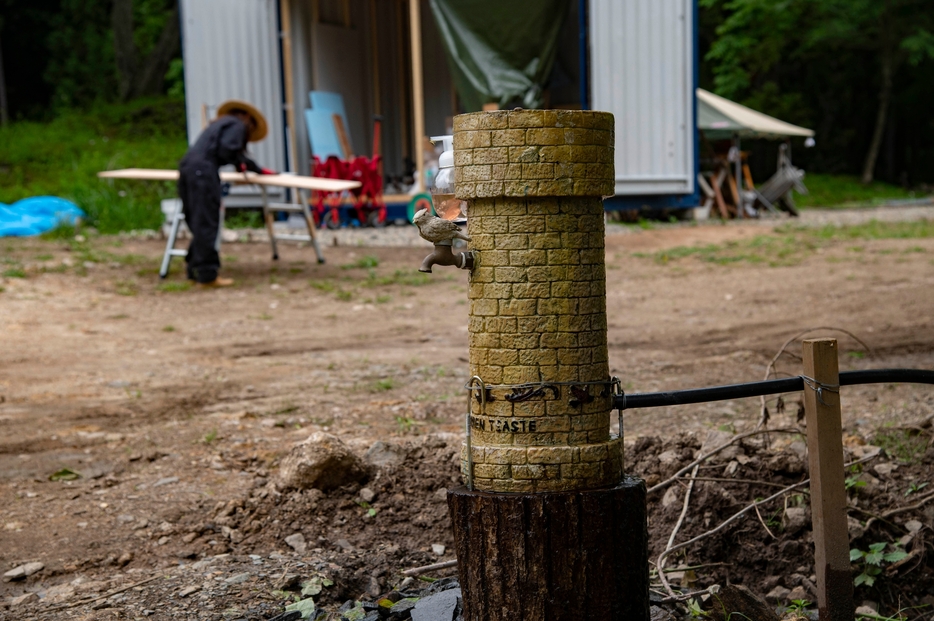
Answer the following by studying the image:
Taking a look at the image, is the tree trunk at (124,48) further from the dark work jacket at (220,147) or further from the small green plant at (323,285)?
the small green plant at (323,285)

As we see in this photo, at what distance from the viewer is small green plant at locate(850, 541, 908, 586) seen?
10.1ft

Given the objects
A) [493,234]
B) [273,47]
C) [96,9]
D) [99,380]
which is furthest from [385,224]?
[96,9]

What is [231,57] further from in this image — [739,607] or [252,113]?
[739,607]

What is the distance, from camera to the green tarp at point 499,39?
13125 mm

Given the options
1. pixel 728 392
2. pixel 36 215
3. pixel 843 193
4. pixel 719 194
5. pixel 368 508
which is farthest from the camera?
pixel 843 193

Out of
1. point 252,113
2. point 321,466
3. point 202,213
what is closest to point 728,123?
point 252,113

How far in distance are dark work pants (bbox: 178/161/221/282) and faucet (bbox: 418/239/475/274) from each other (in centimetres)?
675

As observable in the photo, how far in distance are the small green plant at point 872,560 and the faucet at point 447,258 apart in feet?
5.62

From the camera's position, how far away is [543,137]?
2184 millimetres

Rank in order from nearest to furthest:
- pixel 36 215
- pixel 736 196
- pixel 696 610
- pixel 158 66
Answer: pixel 696 610, pixel 36 215, pixel 736 196, pixel 158 66

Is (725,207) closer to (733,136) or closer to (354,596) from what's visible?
(733,136)

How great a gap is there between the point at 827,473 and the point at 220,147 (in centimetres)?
720

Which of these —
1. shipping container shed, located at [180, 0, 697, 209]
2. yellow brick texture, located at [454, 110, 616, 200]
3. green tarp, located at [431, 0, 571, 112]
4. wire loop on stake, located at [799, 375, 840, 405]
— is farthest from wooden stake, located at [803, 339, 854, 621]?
green tarp, located at [431, 0, 571, 112]

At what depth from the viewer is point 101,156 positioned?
59.5ft
